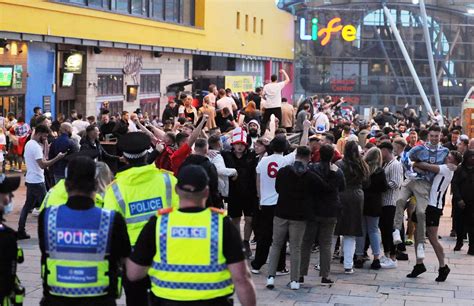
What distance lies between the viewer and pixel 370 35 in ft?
222

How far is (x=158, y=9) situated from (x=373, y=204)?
26.3 meters

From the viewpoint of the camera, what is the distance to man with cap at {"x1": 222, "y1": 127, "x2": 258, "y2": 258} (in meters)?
12.6

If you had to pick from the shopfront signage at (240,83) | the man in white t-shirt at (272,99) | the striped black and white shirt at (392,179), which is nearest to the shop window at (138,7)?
the shopfront signage at (240,83)

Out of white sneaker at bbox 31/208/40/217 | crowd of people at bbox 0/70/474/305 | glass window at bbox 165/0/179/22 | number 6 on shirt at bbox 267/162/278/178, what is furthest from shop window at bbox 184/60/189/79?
number 6 on shirt at bbox 267/162/278/178

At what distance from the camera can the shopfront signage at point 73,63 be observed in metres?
28.2

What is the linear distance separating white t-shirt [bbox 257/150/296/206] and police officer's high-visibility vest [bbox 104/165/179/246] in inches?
172

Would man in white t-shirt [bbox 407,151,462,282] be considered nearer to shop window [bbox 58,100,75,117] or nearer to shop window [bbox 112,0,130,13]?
shop window [bbox 58,100,75,117]

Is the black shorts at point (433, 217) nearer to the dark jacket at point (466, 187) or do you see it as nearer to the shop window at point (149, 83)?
the dark jacket at point (466, 187)

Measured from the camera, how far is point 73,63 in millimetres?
28453

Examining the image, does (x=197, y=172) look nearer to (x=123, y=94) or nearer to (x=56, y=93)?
(x=56, y=93)

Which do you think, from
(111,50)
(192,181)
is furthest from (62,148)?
(111,50)

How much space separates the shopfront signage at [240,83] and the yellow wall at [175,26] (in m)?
2.28

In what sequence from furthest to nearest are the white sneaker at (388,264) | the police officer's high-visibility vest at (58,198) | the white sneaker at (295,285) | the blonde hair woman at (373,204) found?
the white sneaker at (388,264)
the blonde hair woman at (373,204)
the white sneaker at (295,285)
the police officer's high-visibility vest at (58,198)

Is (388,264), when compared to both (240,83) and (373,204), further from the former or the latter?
(240,83)
